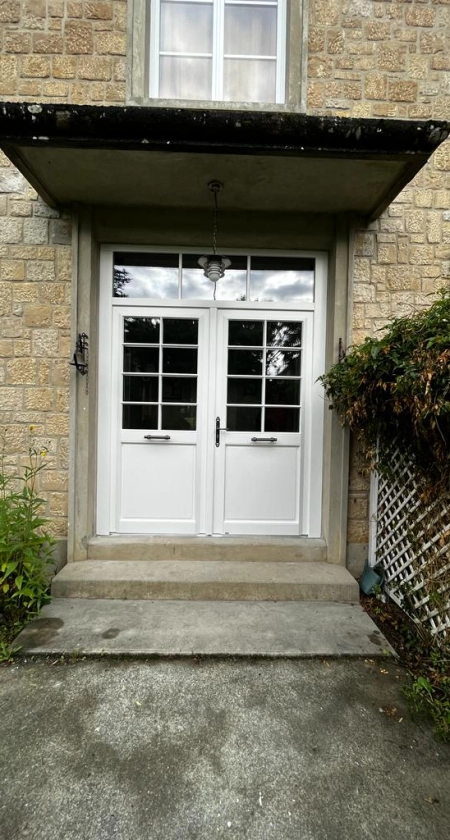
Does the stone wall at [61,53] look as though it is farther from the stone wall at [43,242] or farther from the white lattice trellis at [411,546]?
the white lattice trellis at [411,546]

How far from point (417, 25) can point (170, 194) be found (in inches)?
99.4

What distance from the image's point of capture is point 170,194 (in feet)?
9.47

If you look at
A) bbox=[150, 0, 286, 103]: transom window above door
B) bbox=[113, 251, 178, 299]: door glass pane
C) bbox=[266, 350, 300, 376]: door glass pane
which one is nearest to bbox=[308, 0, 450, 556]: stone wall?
bbox=[150, 0, 286, 103]: transom window above door

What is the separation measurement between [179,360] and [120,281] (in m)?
0.88

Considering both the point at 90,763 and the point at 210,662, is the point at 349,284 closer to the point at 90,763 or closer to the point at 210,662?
the point at 210,662

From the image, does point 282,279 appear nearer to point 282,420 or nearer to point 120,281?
point 282,420

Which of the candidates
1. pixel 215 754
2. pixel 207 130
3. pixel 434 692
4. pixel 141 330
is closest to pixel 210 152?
pixel 207 130

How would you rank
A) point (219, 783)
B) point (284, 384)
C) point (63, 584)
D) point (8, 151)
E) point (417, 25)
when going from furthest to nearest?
point (284, 384)
point (417, 25)
point (63, 584)
point (8, 151)
point (219, 783)

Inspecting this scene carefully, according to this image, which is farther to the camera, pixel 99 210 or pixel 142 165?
pixel 99 210

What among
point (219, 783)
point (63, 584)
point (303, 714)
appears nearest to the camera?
point (219, 783)

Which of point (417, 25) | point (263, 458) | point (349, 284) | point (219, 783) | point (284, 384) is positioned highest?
point (417, 25)

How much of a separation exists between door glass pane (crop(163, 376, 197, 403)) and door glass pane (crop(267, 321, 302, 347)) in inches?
31.4

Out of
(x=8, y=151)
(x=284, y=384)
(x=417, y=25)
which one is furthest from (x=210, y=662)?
(x=417, y=25)

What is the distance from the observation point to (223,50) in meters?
3.23
